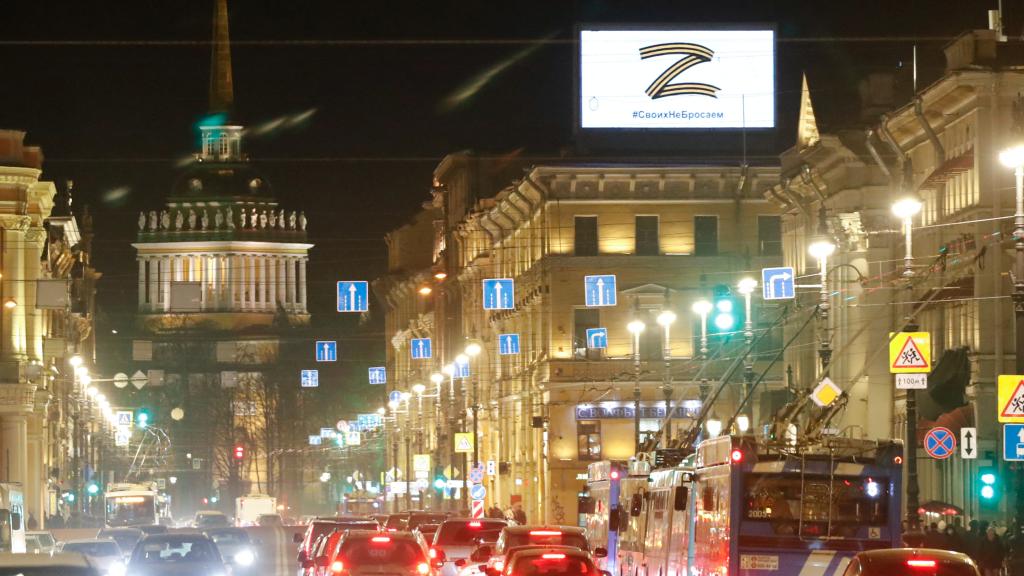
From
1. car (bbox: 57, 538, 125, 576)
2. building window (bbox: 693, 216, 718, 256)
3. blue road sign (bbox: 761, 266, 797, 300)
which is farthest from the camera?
building window (bbox: 693, 216, 718, 256)

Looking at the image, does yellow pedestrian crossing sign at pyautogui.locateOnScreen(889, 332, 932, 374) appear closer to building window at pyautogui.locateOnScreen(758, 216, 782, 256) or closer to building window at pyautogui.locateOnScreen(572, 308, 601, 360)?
building window at pyautogui.locateOnScreen(572, 308, 601, 360)

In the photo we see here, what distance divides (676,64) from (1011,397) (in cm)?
5512

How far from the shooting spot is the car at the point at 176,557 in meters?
32.8

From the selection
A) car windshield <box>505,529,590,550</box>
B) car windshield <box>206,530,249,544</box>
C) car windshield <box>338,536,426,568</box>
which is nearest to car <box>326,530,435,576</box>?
car windshield <box>338,536,426,568</box>

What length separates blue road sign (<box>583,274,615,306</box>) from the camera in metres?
67.9

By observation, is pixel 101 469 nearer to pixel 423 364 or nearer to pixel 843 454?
pixel 423 364

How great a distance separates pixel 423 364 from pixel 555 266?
4424 centimetres

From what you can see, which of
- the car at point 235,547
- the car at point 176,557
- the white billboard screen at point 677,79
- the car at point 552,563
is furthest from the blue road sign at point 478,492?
the car at point 552,563

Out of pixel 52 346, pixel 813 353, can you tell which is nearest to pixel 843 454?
pixel 813 353

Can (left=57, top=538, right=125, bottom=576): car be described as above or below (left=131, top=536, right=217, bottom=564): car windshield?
below

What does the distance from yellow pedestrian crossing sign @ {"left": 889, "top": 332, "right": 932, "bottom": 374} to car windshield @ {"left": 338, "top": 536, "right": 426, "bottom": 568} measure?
11988mm

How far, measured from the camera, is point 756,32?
295 ft

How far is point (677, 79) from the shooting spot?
291ft

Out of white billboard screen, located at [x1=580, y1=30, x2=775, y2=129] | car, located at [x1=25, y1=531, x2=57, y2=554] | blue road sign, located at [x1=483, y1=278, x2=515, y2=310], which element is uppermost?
white billboard screen, located at [x1=580, y1=30, x2=775, y2=129]
